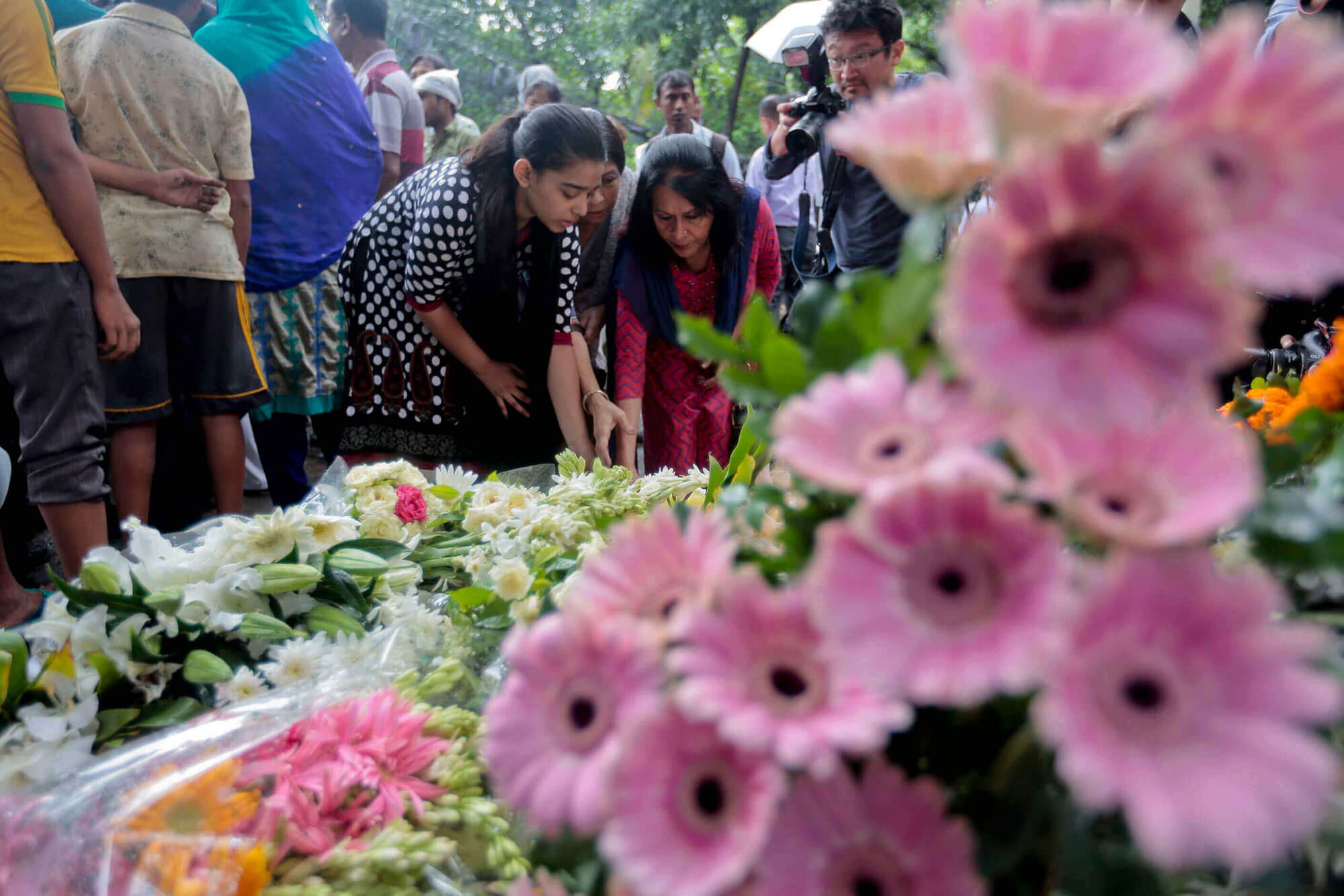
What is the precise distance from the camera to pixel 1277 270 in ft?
0.86

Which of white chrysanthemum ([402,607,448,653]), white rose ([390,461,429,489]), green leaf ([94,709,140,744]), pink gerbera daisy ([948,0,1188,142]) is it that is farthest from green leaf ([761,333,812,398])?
white rose ([390,461,429,489])

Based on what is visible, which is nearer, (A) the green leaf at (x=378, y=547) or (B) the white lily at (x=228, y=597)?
(B) the white lily at (x=228, y=597)

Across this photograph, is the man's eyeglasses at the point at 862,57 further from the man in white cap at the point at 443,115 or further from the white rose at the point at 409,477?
the man in white cap at the point at 443,115

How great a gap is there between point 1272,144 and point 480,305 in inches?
83.6

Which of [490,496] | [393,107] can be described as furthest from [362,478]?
[393,107]

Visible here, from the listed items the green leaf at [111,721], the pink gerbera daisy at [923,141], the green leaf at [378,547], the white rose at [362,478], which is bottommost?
the white rose at [362,478]

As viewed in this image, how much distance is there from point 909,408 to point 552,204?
193 cm

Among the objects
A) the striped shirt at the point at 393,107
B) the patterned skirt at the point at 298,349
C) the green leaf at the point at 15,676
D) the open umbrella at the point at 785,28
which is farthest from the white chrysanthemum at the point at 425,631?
the open umbrella at the point at 785,28

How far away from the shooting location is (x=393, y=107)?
338cm

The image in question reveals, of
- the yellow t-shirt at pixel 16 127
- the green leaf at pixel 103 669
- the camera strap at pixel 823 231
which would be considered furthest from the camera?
the camera strap at pixel 823 231

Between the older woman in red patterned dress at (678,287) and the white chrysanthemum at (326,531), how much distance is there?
124 cm

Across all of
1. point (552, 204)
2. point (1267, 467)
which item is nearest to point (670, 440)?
point (552, 204)

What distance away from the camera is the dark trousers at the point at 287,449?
282 centimetres

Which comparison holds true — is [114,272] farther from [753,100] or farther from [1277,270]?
[753,100]
